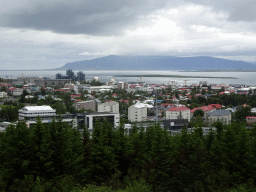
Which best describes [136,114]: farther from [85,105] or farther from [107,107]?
[85,105]

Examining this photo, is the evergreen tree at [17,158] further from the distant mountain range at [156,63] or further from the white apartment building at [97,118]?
the distant mountain range at [156,63]

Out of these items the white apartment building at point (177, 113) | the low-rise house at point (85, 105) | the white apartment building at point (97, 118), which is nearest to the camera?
the white apartment building at point (97, 118)

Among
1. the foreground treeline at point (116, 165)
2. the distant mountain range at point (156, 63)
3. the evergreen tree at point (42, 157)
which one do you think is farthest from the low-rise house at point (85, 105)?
the distant mountain range at point (156, 63)

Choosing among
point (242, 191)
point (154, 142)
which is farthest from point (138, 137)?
point (242, 191)

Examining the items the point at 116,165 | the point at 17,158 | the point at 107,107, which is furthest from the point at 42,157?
the point at 107,107

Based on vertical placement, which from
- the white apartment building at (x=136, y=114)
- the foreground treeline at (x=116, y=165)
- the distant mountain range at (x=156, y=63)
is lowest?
the white apartment building at (x=136, y=114)

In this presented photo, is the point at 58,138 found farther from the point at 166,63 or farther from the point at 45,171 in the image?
the point at 166,63
